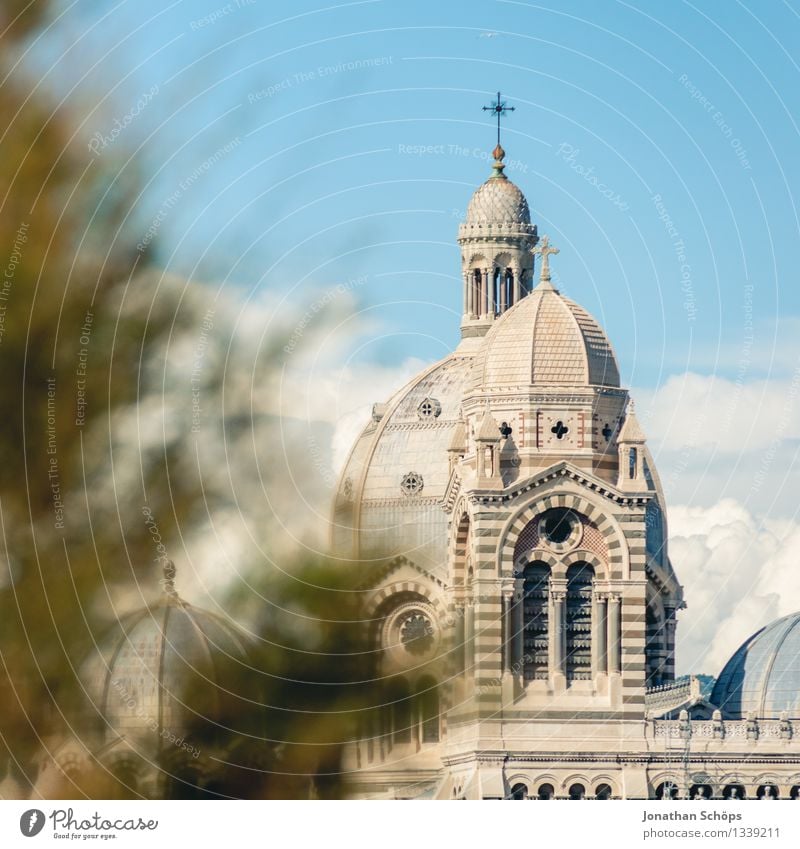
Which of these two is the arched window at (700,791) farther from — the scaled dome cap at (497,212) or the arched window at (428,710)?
the scaled dome cap at (497,212)

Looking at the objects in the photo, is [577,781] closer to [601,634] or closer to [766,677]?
[601,634]

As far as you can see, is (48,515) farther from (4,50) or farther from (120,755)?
(120,755)

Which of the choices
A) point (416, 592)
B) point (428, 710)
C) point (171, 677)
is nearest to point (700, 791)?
point (428, 710)

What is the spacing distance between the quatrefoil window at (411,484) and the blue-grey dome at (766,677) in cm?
2145

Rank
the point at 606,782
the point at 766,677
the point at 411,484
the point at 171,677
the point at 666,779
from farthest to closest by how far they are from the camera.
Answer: the point at 411,484 < the point at 766,677 < the point at 666,779 < the point at 606,782 < the point at 171,677

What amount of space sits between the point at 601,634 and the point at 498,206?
108 ft

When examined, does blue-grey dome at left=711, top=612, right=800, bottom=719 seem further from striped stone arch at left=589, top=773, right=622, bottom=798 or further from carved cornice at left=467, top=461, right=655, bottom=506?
carved cornice at left=467, top=461, right=655, bottom=506

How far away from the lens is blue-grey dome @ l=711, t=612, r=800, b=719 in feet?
305

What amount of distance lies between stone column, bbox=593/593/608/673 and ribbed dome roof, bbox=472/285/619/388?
234 inches

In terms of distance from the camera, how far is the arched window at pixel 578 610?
91.5 meters

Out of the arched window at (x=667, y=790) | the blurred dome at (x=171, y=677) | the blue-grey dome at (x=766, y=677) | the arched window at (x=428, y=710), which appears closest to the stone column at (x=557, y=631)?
the arched window at (x=428, y=710)

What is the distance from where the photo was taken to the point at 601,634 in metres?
91.6

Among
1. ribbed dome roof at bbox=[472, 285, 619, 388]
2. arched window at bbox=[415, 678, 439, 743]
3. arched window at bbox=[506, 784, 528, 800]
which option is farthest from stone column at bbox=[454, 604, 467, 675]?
ribbed dome roof at bbox=[472, 285, 619, 388]

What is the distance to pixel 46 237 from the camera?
57625 millimetres
